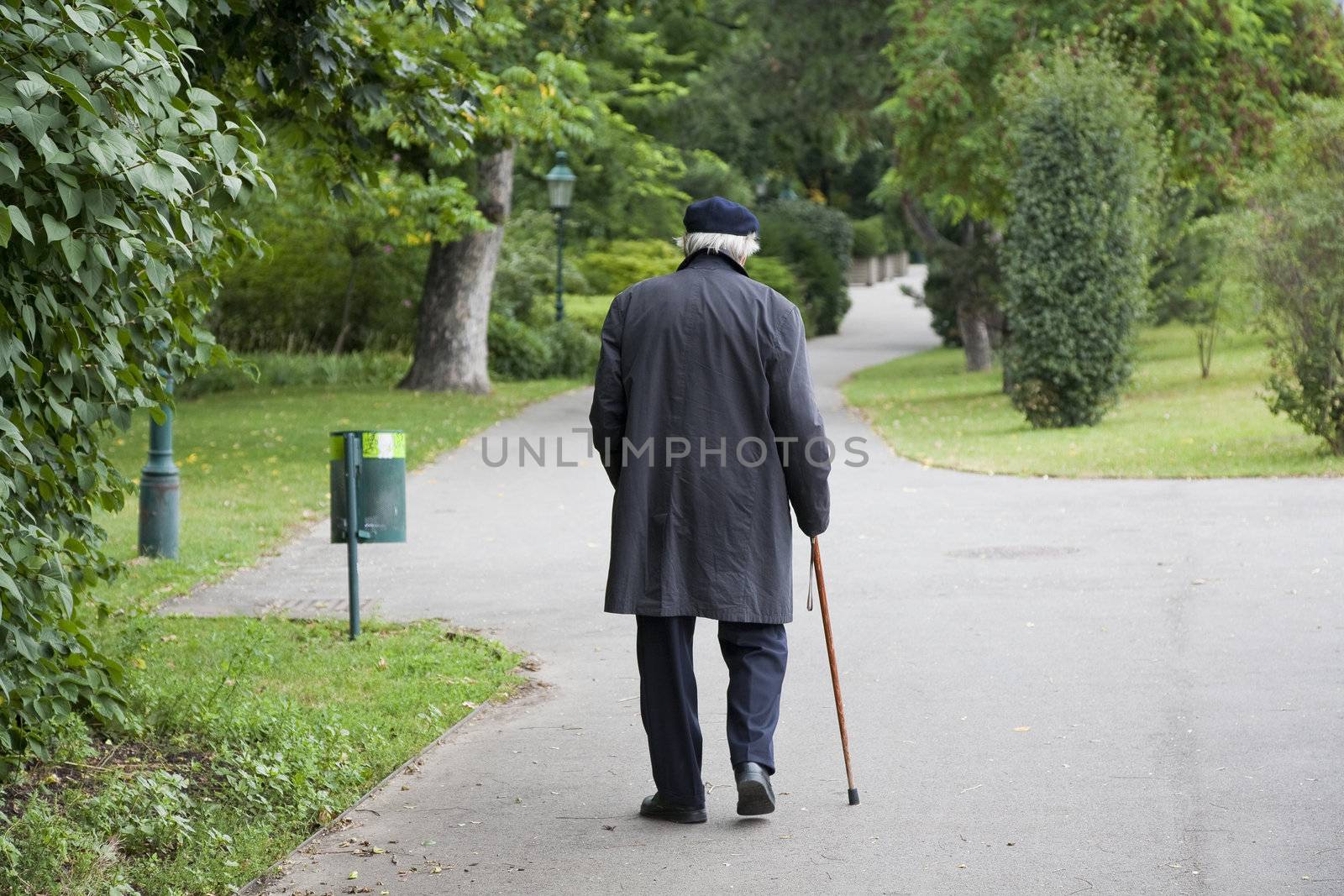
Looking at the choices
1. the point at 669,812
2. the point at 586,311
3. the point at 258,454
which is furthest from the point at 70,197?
the point at 586,311

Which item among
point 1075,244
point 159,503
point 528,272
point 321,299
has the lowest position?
point 159,503

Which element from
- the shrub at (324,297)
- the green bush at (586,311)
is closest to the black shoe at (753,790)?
the shrub at (324,297)

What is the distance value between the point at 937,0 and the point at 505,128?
804 centimetres

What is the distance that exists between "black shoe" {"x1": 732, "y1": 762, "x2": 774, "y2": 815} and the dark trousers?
4 cm

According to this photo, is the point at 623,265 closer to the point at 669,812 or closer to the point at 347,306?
the point at 347,306

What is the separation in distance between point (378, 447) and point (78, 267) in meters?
3.94

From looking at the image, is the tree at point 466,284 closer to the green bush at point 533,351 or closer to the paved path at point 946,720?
the green bush at point 533,351

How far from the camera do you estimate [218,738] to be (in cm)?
577

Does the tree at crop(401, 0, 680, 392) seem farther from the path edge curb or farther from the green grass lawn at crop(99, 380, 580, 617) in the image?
the path edge curb

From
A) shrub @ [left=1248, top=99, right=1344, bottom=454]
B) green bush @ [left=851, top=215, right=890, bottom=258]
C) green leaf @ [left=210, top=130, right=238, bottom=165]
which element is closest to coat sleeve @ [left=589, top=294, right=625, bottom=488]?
green leaf @ [left=210, top=130, right=238, bottom=165]

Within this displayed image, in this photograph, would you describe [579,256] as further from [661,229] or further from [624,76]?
[624,76]

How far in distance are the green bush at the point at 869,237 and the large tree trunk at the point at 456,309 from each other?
142 ft

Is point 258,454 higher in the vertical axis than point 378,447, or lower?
lower

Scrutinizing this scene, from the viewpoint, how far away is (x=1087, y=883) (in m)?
4.45
